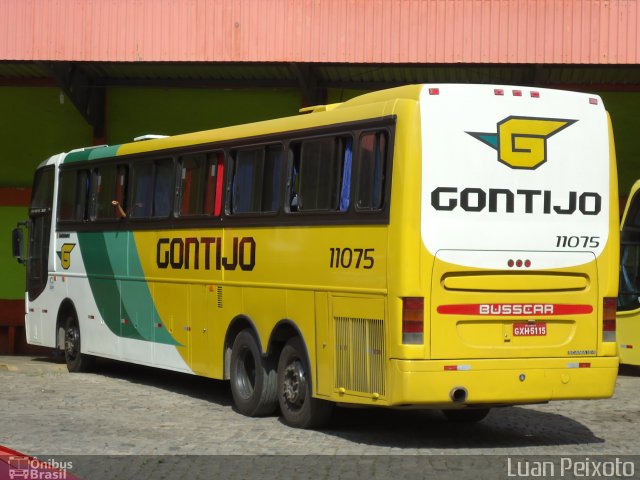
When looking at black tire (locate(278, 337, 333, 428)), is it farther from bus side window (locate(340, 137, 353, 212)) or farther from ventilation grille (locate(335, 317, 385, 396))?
bus side window (locate(340, 137, 353, 212))

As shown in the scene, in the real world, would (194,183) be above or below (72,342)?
above

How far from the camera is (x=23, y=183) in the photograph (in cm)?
2403

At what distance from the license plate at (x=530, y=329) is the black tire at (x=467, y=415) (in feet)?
6.91

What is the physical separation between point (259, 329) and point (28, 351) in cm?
1114

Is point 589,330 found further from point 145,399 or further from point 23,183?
point 23,183

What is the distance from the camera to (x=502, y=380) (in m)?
11.3

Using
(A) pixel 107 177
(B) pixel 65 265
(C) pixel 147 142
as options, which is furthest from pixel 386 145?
(B) pixel 65 265

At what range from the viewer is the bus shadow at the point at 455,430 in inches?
468

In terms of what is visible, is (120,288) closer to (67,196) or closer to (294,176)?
(67,196)

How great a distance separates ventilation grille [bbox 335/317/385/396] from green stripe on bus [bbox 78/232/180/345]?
4.15 m

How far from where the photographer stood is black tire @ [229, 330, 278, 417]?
43.5 ft

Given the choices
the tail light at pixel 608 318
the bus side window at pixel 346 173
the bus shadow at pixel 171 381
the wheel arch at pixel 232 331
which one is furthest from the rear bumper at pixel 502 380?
the bus shadow at pixel 171 381

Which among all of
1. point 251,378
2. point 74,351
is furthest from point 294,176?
point 74,351

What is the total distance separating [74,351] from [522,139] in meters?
9.21
